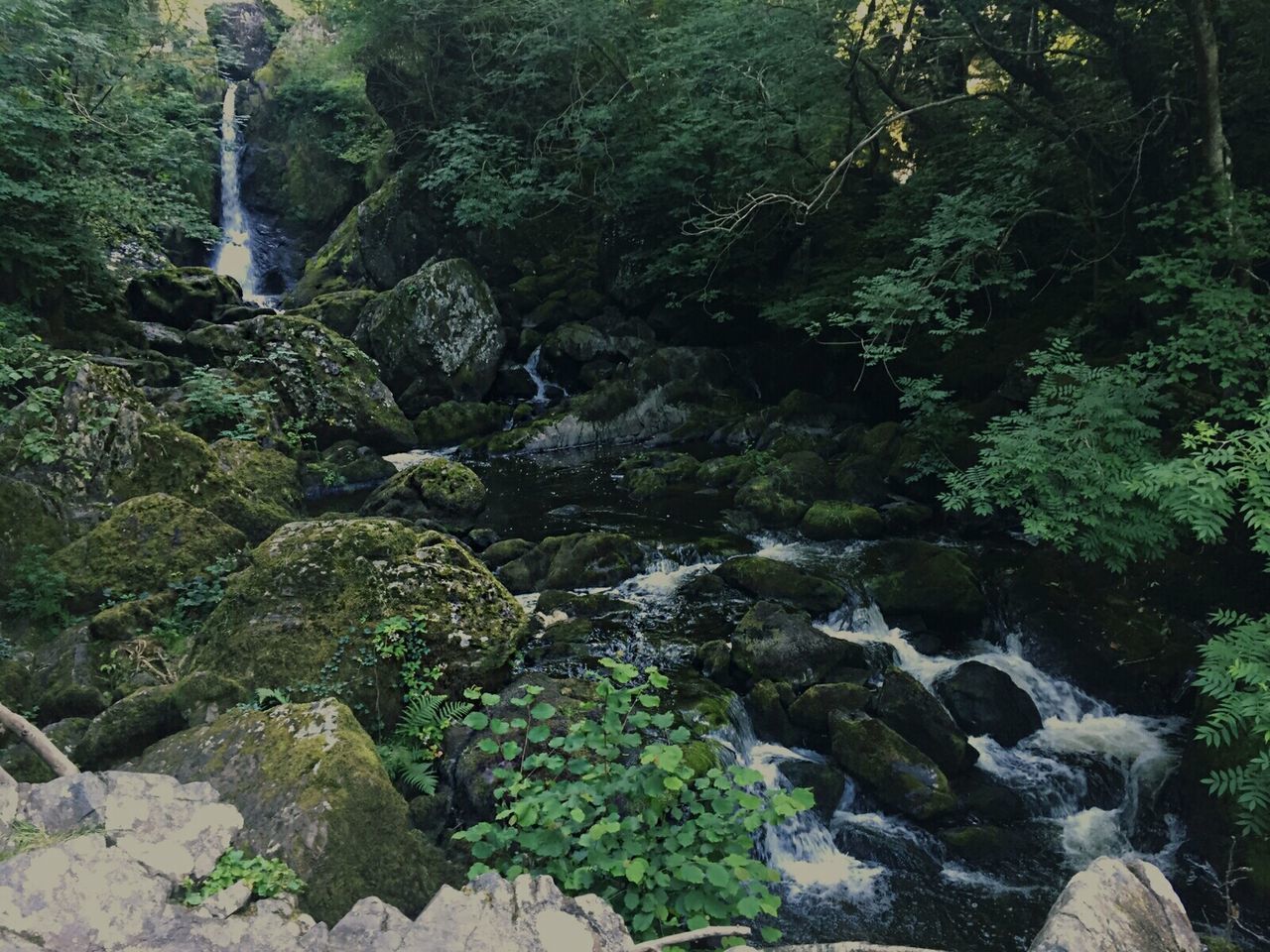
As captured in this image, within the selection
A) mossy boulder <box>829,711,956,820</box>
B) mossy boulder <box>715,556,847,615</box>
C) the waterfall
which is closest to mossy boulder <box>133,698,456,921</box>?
mossy boulder <box>829,711,956,820</box>

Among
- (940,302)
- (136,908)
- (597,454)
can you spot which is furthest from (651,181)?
(136,908)

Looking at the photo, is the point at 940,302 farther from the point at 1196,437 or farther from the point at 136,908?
the point at 136,908

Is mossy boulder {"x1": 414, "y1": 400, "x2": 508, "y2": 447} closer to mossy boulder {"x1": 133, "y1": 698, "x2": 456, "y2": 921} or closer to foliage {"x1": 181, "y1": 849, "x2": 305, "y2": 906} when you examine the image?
mossy boulder {"x1": 133, "y1": 698, "x2": 456, "y2": 921}

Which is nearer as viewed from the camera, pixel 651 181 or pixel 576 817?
pixel 576 817

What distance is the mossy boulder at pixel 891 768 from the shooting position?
6.04 meters

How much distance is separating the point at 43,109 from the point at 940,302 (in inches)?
473

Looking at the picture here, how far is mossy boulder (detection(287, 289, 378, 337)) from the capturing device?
19.3 metres

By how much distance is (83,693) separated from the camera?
18.1 feet

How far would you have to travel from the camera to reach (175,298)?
1683 centimetres

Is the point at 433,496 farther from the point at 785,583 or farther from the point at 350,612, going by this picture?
the point at 350,612

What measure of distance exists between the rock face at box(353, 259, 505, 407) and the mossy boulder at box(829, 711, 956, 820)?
1353cm

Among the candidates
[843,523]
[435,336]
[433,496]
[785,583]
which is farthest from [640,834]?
[435,336]

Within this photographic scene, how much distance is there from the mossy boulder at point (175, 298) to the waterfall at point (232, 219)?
16.4 ft

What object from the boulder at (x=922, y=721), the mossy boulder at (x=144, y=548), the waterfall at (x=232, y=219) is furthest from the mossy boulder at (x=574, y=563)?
the waterfall at (x=232, y=219)
